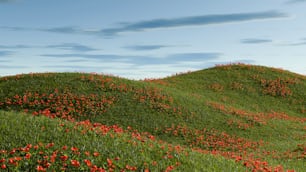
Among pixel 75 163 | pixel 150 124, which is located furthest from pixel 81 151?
pixel 150 124

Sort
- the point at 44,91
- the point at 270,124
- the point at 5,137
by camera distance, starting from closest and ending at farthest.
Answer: the point at 5,137 < the point at 44,91 < the point at 270,124

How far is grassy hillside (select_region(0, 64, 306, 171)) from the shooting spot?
12766 mm

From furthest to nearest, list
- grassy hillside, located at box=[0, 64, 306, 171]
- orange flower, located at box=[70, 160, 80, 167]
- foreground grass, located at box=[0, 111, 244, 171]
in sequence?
1. grassy hillside, located at box=[0, 64, 306, 171]
2. foreground grass, located at box=[0, 111, 244, 171]
3. orange flower, located at box=[70, 160, 80, 167]

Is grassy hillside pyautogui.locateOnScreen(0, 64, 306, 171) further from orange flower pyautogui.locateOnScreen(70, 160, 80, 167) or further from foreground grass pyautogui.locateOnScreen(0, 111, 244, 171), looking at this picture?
orange flower pyautogui.locateOnScreen(70, 160, 80, 167)

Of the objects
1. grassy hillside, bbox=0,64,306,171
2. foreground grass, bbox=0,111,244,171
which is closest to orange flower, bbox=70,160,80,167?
foreground grass, bbox=0,111,244,171

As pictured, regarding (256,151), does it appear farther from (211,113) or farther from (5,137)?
(5,137)

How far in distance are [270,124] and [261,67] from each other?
23.9 meters

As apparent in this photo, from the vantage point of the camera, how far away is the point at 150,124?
84.9 feet

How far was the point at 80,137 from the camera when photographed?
13586 millimetres

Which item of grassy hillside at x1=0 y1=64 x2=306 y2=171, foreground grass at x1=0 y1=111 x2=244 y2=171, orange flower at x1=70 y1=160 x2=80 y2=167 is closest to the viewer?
orange flower at x1=70 y1=160 x2=80 y2=167

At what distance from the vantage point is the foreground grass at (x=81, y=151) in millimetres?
11398

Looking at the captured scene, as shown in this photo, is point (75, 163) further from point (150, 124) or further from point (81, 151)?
point (150, 124)

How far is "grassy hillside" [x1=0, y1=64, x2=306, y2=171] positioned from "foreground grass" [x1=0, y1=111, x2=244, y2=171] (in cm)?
3

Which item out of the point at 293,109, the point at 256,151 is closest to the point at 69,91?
the point at 256,151
